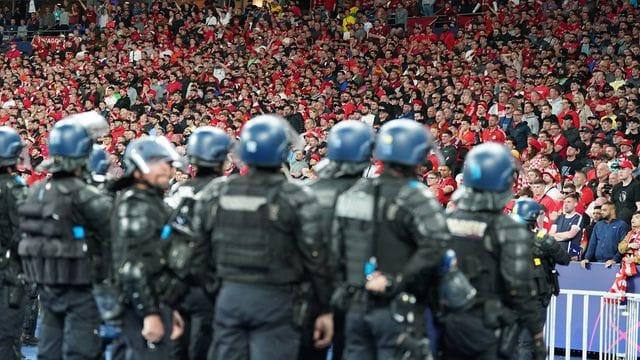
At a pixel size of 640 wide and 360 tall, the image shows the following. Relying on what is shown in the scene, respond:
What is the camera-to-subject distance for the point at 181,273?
25.4ft

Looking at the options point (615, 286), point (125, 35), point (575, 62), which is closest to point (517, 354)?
point (615, 286)

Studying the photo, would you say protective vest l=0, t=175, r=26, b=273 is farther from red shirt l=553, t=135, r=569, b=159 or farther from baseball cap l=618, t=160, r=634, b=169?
red shirt l=553, t=135, r=569, b=159

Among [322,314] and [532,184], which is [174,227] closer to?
[322,314]

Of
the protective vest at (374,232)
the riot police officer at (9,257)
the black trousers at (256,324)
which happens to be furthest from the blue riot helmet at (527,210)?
the riot police officer at (9,257)

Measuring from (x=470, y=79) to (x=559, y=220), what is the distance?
689 cm

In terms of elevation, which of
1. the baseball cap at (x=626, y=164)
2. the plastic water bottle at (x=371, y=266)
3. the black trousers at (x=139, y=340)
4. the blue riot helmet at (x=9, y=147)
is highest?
the blue riot helmet at (x=9, y=147)

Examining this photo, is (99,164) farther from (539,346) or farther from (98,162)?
(539,346)

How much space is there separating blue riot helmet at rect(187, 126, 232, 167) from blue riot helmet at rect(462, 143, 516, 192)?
193 cm

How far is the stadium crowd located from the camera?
1623cm

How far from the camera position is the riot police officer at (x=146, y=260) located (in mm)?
7566

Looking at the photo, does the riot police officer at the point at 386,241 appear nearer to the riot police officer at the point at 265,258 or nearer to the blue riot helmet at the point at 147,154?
the riot police officer at the point at 265,258

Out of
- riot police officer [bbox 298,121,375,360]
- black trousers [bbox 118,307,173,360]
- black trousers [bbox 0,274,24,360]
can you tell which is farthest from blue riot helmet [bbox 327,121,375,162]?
black trousers [bbox 0,274,24,360]

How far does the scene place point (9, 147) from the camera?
31.6 ft

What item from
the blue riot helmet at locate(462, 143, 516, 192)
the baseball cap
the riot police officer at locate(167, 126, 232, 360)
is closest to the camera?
the blue riot helmet at locate(462, 143, 516, 192)
